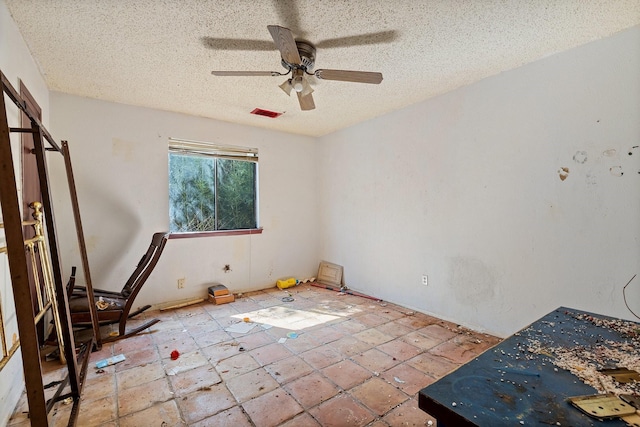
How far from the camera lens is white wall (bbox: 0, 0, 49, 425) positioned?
63.0 inches

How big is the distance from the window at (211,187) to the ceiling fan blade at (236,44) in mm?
1817

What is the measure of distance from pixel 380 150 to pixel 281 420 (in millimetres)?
3045

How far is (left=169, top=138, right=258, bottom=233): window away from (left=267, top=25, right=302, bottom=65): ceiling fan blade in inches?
88.6

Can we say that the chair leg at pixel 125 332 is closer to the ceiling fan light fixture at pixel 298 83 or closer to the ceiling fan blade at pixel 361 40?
the ceiling fan light fixture at pixel 298 83

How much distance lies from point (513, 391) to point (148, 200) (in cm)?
369

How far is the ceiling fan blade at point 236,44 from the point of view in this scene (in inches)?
80.1

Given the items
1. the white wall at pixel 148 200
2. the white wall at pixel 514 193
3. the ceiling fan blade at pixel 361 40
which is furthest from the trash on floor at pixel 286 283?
the ceiling fan blade at pixel 361 40

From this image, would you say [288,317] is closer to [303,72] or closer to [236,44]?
[303,72]

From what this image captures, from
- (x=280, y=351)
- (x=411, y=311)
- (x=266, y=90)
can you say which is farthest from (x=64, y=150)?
(x=411, y=311)

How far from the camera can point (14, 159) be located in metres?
1.83

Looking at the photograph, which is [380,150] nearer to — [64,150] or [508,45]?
[508,45]

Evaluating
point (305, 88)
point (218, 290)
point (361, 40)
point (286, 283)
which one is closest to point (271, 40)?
point (305, 88)

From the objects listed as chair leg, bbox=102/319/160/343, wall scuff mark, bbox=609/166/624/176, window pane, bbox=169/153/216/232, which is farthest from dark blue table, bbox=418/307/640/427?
window pane, bbox=169/153/216/232

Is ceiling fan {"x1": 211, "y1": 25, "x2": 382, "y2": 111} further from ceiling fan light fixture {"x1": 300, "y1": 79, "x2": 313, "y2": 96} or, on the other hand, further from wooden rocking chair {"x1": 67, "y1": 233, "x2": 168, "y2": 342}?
wooden rocking chair {"x1": 67, "y1": 233, "x2": 168, "y2": 342}
